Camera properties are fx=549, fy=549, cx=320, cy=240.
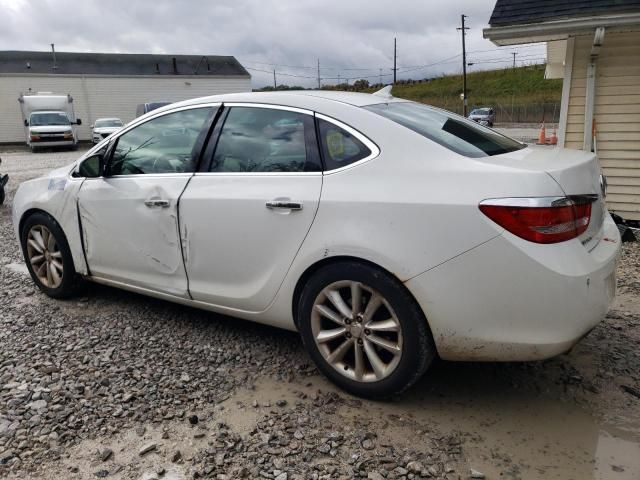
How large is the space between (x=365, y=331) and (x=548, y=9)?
5.91 m

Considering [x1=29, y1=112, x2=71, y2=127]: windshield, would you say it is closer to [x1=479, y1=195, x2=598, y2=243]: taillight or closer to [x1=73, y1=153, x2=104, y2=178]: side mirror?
[x1=73, y1=153, x2=104, y2=178]: side mirror

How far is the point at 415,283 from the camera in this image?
8.43 ft

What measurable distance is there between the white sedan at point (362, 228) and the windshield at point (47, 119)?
25630mm

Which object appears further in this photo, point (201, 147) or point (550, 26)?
point (550, 26)

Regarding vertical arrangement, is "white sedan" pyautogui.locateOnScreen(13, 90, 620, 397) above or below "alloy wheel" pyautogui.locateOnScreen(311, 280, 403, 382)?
above

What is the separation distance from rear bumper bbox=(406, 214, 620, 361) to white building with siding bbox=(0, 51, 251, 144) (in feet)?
118

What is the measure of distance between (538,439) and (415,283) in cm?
93

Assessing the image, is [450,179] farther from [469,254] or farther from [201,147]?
[201,147]

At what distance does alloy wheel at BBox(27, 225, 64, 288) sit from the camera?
14.4 feet

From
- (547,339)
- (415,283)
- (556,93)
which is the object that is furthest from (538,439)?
(556,93)

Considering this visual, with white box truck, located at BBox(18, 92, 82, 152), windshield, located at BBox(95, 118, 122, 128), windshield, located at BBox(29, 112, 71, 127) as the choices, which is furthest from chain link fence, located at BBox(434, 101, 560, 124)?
windshield, located at BBox(29, 112, 71, 127)

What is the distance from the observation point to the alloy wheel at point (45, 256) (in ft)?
14.4

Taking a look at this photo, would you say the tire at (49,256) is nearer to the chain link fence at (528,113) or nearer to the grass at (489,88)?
the chain link fence at (528,113)

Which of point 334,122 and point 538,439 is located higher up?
point 334,122
